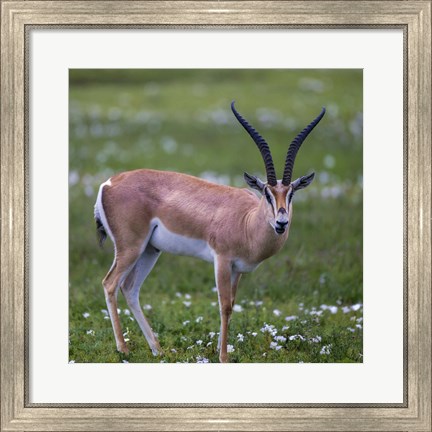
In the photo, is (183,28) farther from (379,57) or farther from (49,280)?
(49,280)

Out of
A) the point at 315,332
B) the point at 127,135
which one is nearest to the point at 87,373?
the point at 315,332

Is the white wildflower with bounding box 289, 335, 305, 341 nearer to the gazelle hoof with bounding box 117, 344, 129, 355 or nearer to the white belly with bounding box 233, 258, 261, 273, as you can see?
the white belly with bounding box 233, 258, 261, 273

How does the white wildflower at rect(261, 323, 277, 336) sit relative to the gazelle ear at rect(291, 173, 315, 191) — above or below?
below

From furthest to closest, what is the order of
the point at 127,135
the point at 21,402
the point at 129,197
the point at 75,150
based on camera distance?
the point at 127,135 → the point at 75,150 → the point at 129,197 → the point at 21,402

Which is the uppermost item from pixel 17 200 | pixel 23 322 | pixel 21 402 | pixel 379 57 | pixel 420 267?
pixel 379 57

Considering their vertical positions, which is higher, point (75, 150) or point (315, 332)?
point (75, 150)

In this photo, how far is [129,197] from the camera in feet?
26.1

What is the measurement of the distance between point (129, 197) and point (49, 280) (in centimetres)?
129

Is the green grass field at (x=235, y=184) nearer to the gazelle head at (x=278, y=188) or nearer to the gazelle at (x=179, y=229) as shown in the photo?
the gazelle at (x=179, y=229)

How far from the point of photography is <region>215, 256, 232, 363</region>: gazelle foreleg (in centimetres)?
757

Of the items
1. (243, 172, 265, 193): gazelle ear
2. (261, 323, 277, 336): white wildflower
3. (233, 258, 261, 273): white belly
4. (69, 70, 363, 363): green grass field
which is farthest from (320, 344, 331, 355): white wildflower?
(243, 172, 265, 193): gazelle ear

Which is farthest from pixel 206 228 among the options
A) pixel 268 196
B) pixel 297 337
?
pixel 297 337

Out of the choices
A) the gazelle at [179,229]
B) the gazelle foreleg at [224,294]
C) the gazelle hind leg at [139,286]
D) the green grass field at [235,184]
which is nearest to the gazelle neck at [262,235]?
the gazelle at [179,229]

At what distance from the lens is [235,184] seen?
1490cm
